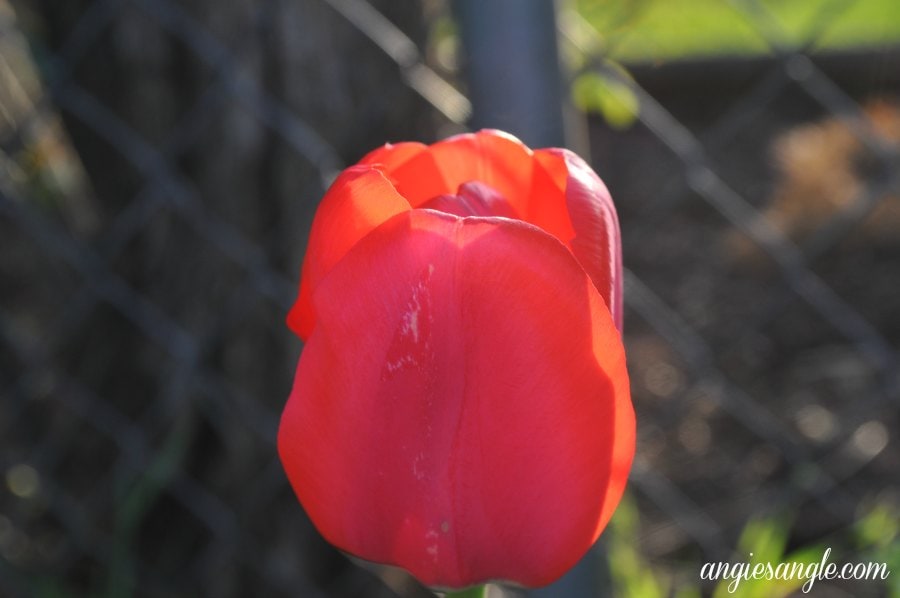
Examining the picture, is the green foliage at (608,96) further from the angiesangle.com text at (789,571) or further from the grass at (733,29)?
the grass at (733,29)

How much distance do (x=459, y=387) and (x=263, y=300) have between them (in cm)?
88

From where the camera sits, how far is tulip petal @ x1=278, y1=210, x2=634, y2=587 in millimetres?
302

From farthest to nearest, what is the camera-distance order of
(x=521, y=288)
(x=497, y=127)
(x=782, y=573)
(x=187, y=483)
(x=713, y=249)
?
1. (x=713, y=249)
2. (x=187, y=483)
3. (x=782, y=573)
4. (x=497, y=127)
5. (x=521, y=288)

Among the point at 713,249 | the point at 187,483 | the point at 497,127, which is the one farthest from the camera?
the point at 713,249

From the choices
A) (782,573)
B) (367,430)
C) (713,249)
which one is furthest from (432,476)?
(713,249)

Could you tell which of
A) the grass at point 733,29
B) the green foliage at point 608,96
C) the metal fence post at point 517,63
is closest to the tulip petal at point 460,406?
the metal fence post at point 517,63

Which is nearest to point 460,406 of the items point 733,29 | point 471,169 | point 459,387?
point 459,387

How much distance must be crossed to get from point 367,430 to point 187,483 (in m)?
0.97

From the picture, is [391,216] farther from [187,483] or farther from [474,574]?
[187,483]

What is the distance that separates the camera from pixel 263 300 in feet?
3.83

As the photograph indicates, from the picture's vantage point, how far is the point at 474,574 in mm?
348

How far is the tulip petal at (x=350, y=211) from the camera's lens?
319 mm

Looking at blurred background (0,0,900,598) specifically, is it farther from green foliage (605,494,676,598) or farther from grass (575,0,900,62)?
grass (575,0,900,62)

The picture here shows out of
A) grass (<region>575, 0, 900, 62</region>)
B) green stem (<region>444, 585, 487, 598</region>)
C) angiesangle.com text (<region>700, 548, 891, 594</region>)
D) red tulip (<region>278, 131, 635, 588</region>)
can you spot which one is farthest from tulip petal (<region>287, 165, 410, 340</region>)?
grass (<region>575, 0, 900, 62</region>)
